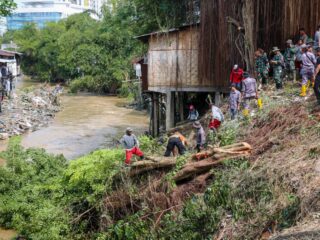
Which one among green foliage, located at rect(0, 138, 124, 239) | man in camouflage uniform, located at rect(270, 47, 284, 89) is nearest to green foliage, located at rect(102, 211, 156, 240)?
green foliage, located at rect(0, 138, 124, 239)

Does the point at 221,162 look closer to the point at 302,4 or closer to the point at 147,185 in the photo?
the point at 147,185

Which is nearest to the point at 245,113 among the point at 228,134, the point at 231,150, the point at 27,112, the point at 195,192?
the point at 228,134

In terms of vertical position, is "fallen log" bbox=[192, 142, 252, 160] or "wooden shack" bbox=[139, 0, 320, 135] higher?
"wooden shack" bbox=[139, 0, 320, 135]

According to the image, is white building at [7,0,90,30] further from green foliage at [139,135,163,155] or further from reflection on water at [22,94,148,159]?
green foliage at [139,135,163,155]

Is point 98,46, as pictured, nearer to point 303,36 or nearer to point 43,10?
point 303,36

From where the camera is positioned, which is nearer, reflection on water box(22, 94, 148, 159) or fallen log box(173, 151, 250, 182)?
fallen log box(173, 151, 250, 182)

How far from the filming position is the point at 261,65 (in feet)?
45.9

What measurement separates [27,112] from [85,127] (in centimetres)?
476

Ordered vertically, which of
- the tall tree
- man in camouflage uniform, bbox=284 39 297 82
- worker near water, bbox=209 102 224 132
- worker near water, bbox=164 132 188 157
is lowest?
worker near water, bbox=164 132 188 157

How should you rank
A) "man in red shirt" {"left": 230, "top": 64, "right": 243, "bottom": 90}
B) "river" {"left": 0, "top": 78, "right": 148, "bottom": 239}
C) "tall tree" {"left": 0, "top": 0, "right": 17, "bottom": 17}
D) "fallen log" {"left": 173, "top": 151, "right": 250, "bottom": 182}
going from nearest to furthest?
"fallen log" {"left": 173, "top": 151, "right": 250, "bottom": 182}
"man in red shirt" {"left": 230, "top": 64, "right": 243, "bottom": 90}
"tall tree" {"left": 0, "top": 0, "right": 17, "bottom": 17}
"river" {"left": 0, "top": 78, "right": 148, "bottom": 239}

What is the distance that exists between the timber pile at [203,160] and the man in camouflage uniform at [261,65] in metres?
5.22

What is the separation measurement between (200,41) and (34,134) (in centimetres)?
1113

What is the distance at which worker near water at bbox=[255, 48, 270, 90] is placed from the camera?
13.9m

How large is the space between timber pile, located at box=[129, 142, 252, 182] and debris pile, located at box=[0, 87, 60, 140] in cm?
1312
